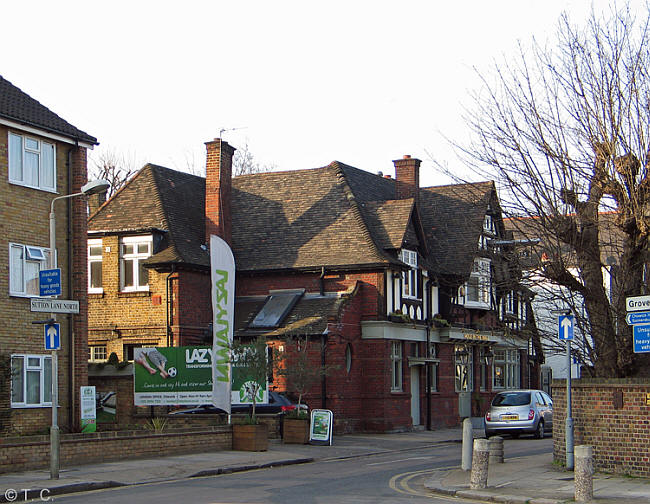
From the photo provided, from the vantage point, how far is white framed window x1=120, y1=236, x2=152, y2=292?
3556 cm

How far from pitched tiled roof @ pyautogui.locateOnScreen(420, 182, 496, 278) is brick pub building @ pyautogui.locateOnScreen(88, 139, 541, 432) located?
12 cm

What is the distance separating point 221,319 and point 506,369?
72.6 ft

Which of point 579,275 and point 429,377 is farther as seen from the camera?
point 429,377

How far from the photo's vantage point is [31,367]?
26.1 meters

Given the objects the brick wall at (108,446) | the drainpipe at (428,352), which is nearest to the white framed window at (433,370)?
the drainpipe at (428,352)

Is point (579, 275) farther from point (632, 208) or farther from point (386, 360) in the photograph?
point (386, 360)

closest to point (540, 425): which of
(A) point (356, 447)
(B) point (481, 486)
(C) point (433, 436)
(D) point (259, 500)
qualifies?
(C) point (433, 436)

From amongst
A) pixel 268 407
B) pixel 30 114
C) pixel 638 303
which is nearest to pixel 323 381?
pixel 268 407

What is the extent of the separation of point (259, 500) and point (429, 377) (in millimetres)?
23897

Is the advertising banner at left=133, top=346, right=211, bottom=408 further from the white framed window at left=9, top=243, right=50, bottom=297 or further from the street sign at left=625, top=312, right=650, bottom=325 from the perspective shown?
the street sign at left=625, top=312, right=650, bottom=325

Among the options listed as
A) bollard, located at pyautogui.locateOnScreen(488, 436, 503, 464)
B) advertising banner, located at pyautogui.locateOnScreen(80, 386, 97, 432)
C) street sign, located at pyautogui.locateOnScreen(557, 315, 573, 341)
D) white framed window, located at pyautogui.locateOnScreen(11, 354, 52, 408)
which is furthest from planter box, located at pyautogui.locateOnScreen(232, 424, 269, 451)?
street sign, located at pyautogui.locateOnScreen(557, 315, 573, 341)

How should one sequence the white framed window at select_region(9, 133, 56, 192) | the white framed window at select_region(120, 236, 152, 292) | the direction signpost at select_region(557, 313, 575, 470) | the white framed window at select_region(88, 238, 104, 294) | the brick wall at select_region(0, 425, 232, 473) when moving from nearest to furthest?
the direction signpost at select_region(557, 313, 575, 470) → the brick wall at select_region(0, 425, 232, 473) → the white framed window at select_region(9, 133, 56, 192) → the white framed window at select_region(120, 236, 152, 292) → the white framed window at select_region(88, 238, 104, 294)

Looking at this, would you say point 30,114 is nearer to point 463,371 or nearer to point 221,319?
point 221,319

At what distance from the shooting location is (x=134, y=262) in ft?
117
